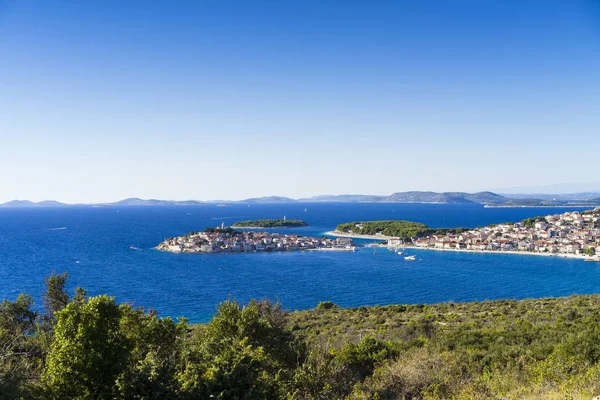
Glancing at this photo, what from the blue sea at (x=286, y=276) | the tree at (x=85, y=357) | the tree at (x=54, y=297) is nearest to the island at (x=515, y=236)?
the blue sea at (x=286, y=276)

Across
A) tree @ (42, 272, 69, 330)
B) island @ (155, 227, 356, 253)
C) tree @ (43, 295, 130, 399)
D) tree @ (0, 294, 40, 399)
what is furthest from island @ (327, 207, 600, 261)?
tree @ (43, 295, 130, 399)

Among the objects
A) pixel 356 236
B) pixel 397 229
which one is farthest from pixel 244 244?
pixel 397 229

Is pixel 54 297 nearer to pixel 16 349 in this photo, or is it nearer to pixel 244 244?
pixel 16 349

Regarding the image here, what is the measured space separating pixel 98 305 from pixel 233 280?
136 feet

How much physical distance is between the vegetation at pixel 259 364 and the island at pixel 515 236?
5848 cm

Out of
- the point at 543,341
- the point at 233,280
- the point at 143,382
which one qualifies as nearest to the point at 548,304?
the point at 543,341

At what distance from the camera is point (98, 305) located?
6.78 m

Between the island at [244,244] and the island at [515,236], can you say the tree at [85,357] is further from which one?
the island at [515,236]

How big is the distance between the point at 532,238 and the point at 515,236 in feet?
9.83

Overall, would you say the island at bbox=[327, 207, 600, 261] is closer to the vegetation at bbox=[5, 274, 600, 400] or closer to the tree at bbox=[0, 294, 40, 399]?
the vegetation at bbox=[5, 274, 600, 400]

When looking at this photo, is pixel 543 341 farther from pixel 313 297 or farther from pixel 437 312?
pixel 313 297

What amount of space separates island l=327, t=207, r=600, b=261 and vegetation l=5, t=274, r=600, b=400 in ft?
192

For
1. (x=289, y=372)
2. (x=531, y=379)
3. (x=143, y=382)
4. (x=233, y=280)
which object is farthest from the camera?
(x=233, y=280)

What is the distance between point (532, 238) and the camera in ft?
243
